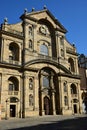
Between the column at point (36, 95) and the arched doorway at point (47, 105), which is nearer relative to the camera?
the column at point (36, 95)

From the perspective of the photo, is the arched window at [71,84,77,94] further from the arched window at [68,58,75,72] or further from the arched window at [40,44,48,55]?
the arched window at [40,44,48,55]

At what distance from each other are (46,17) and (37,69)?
1324cm

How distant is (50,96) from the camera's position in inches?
1667

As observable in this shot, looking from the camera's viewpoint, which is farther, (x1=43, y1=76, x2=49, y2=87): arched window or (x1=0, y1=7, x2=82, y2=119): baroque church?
(x1=43, y1=76, x2=49, y2=87): arched window

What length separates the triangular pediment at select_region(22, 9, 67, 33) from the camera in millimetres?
43369

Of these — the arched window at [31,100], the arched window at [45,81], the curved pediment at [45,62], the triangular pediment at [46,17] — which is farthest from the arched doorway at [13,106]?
the triangular pediment at [46,17]

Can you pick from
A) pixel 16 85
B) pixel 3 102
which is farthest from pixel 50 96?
pixel 3 102

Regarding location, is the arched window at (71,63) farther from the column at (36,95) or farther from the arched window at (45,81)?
the column at (36,95)

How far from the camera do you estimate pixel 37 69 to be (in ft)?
131

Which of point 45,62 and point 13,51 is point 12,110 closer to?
point 13,51

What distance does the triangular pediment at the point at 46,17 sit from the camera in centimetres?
4337

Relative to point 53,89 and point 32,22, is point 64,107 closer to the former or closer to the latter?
point 53,89

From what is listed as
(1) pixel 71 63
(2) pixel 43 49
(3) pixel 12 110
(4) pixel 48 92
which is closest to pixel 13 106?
(3) pixel 12 110

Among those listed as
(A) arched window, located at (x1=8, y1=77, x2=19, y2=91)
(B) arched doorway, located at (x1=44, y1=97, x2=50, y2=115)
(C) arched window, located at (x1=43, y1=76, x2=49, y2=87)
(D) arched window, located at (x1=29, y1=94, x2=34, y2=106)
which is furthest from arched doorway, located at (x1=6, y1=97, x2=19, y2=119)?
(C) arched window, located at (x1=43, y1=76, x2=49, y2=87)
